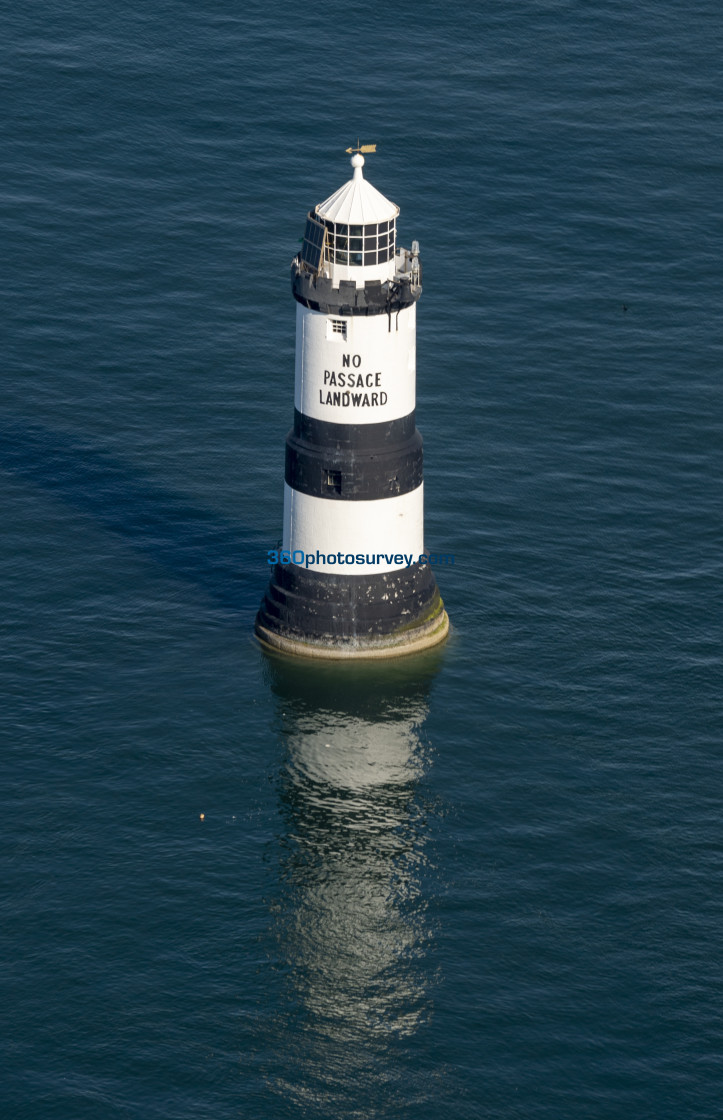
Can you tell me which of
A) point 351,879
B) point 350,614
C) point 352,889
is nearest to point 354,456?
point 350,614

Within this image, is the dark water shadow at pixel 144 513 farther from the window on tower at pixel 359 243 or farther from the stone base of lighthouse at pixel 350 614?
the window on tower at pixel 359 243

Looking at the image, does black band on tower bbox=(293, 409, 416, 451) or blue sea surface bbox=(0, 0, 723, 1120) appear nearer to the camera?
blue sea surface bbox=(0, 0, 723, 1120)

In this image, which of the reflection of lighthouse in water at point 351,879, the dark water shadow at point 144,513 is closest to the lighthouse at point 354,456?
the reflection of lighthouse in water at point 351,879

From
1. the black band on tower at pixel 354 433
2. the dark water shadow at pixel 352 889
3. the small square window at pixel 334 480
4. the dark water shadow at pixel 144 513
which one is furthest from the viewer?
the dark water shadow at pixel 144 513

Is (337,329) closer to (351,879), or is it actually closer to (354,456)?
(354,456)

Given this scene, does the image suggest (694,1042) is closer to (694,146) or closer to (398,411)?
(398,411)

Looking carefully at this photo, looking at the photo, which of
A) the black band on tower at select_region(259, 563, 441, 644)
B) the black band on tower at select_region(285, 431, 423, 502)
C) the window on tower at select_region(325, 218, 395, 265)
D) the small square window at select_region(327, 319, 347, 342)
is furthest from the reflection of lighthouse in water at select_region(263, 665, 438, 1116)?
the window on tower at select_region(325, 218, 395, 265)

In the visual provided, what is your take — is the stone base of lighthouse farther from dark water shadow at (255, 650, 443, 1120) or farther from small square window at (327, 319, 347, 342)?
small square window at (327, 319, 347, 342)
